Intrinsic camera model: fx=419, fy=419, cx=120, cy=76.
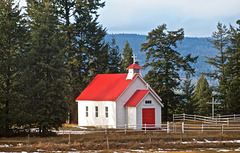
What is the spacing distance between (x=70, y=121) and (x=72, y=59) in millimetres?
9536

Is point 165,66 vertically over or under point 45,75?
over

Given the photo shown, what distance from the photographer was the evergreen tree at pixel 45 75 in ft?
137

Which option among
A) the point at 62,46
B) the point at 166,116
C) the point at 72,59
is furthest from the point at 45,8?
the point at 166,116

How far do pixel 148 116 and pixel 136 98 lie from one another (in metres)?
2.53

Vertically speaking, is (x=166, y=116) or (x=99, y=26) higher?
(x=99, y=26)

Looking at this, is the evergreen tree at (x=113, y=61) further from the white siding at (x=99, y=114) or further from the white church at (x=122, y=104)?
the white siding at (x=99, y=114)

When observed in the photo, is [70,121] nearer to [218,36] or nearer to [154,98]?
[154,98]

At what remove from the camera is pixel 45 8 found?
43.4 metres

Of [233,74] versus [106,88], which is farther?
[233,74]

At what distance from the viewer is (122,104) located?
4988 centimetres

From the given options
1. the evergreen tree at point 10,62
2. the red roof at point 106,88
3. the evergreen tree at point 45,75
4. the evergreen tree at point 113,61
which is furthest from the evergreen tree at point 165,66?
the evergreen tree at point 10,62

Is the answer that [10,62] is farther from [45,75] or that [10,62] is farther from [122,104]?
[122,104]

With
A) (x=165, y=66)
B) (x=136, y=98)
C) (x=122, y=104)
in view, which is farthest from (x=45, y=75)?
(x=165, y=66)

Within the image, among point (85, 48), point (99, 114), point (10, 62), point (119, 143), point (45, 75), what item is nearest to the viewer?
point (119, 143)
